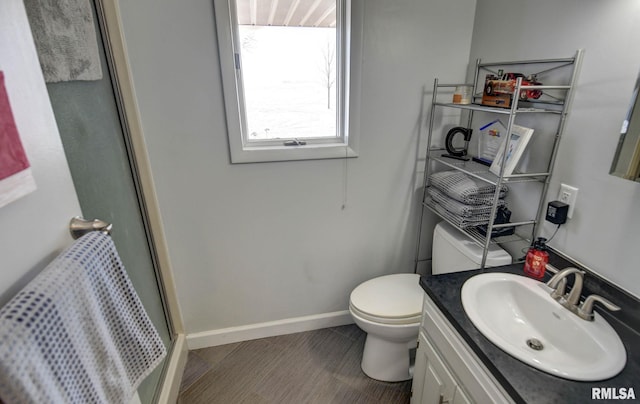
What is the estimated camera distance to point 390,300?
5.32ft

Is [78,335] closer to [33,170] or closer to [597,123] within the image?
[33,170]

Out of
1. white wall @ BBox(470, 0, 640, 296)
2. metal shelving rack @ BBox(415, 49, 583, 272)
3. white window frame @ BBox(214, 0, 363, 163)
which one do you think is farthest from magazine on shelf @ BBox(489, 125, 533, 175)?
white window frame @ BBox(214, 0, 363, 163)

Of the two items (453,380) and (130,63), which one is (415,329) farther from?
(130,63)

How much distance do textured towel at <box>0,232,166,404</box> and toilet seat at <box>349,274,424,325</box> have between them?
38.4 inches

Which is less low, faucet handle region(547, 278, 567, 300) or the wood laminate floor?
faucet handle region(547, 278, 567, 300)

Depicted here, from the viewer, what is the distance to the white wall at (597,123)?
1016 millimetres

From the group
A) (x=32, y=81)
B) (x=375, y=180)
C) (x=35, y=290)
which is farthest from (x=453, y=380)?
(x=32, y=81)

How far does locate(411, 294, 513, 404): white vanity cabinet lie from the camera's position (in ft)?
3.02

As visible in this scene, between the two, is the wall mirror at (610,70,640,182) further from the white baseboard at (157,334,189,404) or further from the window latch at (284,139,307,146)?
the white baseboard at (157,334,189,404)

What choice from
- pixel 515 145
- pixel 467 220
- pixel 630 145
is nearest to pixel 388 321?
pixel 467 220

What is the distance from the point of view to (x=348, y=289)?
203 cm

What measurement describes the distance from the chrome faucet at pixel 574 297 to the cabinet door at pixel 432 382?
0.45 m

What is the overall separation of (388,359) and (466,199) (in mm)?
901

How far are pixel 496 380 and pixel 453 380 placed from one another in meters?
0.23
